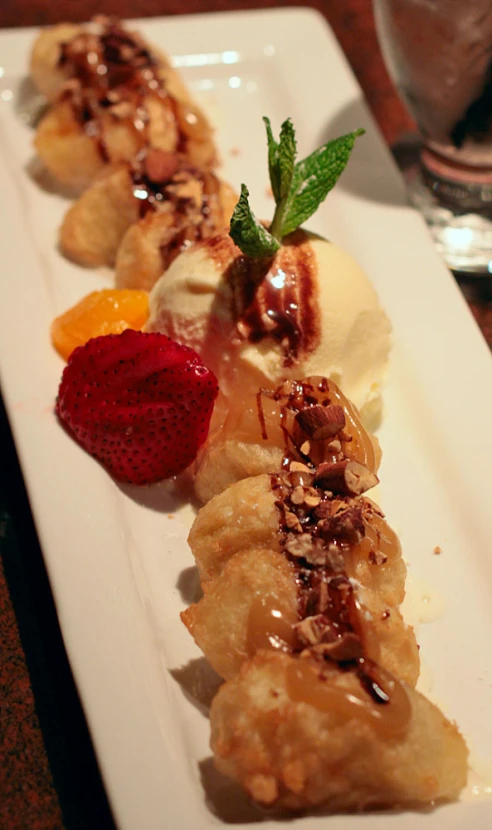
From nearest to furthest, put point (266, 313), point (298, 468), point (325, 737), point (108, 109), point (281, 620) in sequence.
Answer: point (325, 737) < point (281, 620) < point (298, 468) < point (266, 313) < point (108, 109)

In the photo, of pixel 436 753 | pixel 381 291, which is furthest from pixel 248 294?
pixel 436 753

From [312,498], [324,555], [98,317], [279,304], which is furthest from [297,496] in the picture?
[98,317]

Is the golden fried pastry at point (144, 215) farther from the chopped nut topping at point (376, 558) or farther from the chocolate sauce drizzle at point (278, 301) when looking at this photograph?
the chopped nut topping at point (376, 558)

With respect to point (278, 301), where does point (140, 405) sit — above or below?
below

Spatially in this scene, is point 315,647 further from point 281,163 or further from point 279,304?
point 281,163

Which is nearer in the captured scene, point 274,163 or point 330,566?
point 330,566

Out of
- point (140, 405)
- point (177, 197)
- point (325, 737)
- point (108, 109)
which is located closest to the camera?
point (325, 737)

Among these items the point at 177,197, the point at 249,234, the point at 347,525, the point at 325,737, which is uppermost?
the point at 249,234
